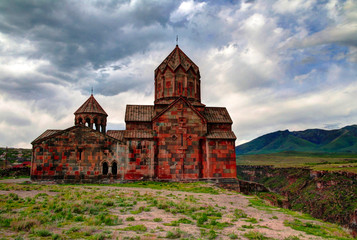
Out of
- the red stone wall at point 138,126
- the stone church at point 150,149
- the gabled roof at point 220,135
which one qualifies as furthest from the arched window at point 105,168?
the gabled roof at point 220,135

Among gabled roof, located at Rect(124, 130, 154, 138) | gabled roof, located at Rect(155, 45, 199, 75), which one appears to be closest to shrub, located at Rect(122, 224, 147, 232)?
gabled roof, located at Rect(124, 130, 154, 138)

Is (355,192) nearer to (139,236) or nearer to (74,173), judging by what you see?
(74,173)

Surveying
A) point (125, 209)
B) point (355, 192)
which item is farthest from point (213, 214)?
point (355, 192)

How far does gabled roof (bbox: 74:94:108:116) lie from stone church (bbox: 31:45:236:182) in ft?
10.2

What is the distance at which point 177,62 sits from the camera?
786 inches

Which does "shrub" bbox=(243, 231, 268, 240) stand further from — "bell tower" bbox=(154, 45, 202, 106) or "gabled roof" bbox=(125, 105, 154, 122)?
"bell tower" bbox=(154, 45, 202, 106)

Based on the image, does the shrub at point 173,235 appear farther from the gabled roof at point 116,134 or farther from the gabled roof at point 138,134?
the gabled roof at point 116,134

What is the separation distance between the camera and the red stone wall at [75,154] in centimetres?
1642

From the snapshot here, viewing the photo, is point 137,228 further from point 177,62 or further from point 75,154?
point 177,62

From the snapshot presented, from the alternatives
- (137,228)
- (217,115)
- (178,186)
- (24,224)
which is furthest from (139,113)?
(24,224)

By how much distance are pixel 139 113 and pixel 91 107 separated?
476 cm

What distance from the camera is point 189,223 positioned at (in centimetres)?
672

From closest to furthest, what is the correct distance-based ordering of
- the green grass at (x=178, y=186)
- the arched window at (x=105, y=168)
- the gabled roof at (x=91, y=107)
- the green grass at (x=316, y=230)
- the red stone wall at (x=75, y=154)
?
the green grass at (x=316, y=230) → the green grass at (x=178, y=186) → the red stone wall at (x=75, y=154) → the arched window at (x=105, y=168) → the gabled roof at (x=91, y=107)

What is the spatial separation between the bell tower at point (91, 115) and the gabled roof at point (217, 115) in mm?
8427
